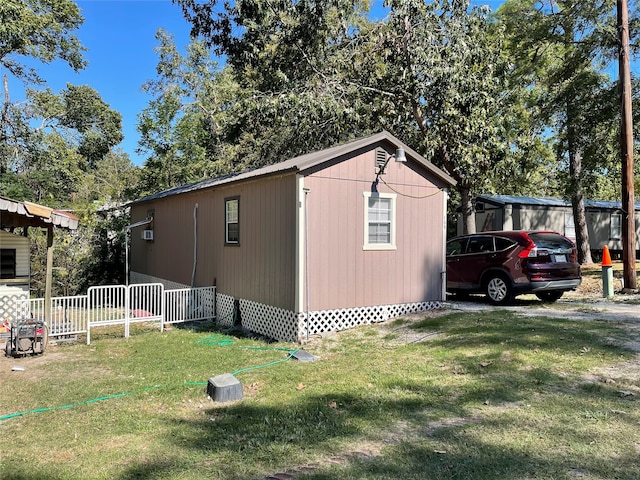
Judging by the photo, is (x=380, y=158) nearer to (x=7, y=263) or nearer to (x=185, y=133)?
(x=7, y=263)

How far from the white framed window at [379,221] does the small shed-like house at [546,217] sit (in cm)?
1236

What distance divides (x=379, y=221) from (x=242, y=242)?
9.56 ft

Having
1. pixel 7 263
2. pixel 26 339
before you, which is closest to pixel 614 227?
pixel 26 339

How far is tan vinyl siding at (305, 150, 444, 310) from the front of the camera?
7.93 metres

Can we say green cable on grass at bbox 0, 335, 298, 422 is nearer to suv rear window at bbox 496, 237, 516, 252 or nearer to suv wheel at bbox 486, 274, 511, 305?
suv wheel at bbox 486, 274, 511, 305

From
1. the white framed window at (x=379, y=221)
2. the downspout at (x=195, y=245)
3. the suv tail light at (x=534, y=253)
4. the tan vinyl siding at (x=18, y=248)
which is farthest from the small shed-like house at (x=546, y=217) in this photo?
the tan vinyl siding at (x=18, y=248)

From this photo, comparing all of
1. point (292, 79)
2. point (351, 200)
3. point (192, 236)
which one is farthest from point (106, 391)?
point (292, 79)

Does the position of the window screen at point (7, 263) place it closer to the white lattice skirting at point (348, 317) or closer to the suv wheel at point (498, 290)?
the white lattice skirting at point (348, 317)

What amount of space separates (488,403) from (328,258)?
4.15 m

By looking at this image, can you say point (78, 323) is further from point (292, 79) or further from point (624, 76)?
point (624, 76)

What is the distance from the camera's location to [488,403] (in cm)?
431

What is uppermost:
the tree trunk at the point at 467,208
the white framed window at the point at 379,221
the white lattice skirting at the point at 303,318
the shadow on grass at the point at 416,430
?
the tree trunk at the point at 467,208

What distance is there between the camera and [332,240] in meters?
8.06

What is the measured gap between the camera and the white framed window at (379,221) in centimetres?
850
